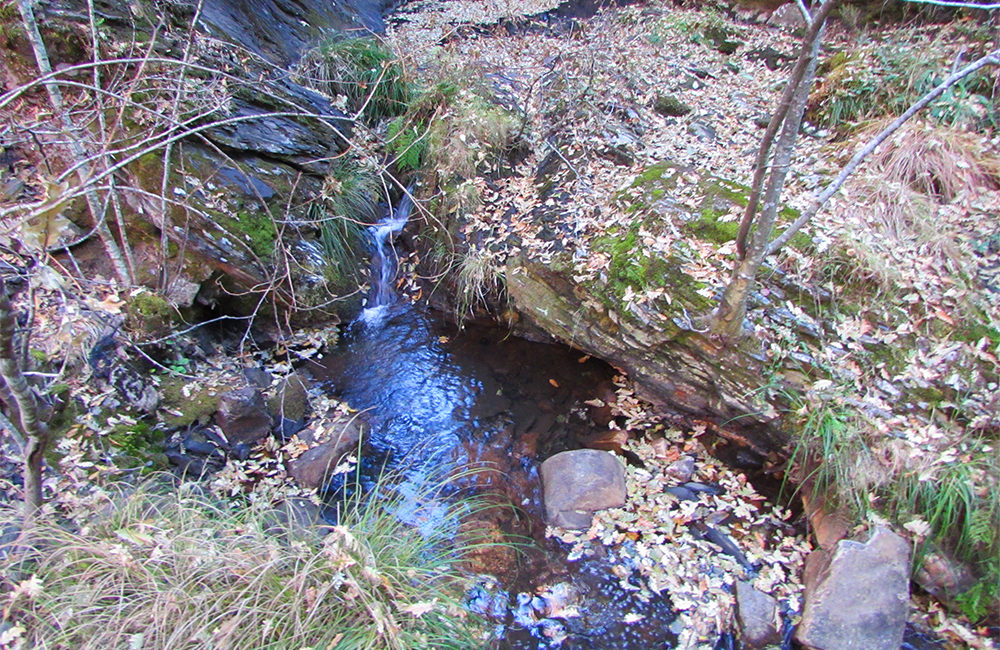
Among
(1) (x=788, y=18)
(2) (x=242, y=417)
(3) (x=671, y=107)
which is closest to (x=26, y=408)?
(2) (x=242, y=417)

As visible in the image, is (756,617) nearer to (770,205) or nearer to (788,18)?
(770,205)

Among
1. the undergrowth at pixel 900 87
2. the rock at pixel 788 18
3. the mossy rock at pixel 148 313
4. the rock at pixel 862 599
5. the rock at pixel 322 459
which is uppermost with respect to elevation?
the rock at pixel 788 18

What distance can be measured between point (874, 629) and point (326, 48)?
8.50 metres

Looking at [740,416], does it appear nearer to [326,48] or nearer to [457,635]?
[457,635]

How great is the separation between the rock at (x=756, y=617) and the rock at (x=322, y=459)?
112 inches

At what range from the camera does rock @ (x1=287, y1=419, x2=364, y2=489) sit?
4074 millimetres

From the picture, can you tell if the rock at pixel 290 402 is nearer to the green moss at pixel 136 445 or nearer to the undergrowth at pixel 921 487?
the green moss at pixel 136 445

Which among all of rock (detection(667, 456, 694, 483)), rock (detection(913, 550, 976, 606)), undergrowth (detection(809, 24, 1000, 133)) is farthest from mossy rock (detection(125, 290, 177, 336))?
undergrowth (detection(809, 24, 1000, 133))

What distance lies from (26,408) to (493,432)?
10.7 feet

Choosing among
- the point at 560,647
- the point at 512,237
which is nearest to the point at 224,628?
the point at 560,647

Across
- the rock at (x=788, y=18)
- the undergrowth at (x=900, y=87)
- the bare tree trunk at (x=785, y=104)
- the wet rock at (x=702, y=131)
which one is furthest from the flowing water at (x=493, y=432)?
the rock at (x=788, y=18)

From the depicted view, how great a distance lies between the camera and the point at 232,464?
412cm

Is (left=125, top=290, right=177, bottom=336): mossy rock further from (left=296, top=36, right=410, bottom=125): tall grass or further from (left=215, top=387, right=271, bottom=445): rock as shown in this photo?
(left=296, top=36, right=410, bottom=125): tall grass

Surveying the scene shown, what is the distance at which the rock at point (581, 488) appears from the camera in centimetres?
392
